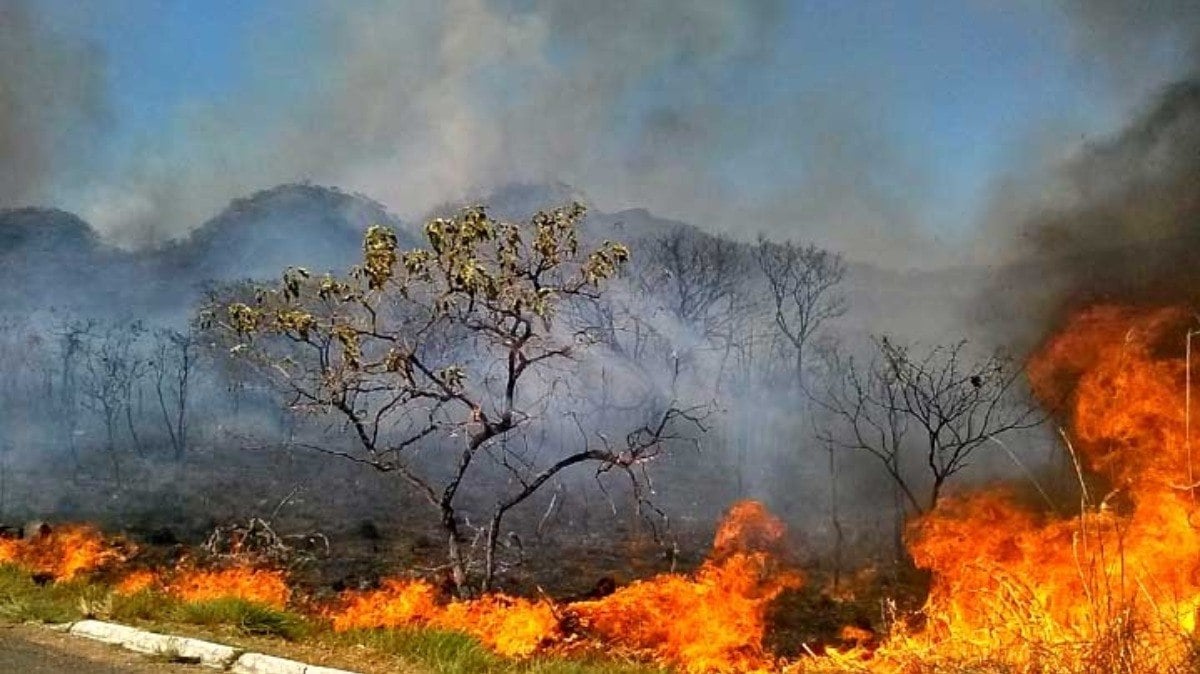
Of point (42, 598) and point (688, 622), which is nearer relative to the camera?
point (42, 598)

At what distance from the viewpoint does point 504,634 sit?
1100 centimetres

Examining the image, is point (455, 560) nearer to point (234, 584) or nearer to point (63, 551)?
point (234, 584)

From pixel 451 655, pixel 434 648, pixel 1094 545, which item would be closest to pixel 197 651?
pixel 434 648

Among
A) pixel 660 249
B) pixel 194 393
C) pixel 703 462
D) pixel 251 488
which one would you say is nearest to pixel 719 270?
pixel 660 249

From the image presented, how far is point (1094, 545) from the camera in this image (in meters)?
13.1

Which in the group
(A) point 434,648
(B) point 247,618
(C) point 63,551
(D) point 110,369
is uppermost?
(D) point 110,369

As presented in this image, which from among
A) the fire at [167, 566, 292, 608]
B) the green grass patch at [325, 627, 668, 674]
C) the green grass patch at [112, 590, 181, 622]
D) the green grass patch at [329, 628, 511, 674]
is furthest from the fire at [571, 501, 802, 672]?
the green grass patch at [112, 590, 181, 622]

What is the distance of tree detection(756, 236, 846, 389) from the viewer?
36.7 meters

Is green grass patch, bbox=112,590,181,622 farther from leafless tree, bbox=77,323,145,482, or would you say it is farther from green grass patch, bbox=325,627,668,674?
leafless tree, bbox=77,323,145,482

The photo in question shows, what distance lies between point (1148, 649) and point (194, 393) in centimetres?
4177

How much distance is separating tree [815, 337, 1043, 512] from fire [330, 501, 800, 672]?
6.90 m

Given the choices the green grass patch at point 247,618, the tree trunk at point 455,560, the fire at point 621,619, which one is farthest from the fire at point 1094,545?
the tree trunk at point 455,560

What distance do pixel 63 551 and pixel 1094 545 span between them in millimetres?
17136

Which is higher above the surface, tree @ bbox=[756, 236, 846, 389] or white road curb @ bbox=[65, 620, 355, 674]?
tree @ bbox=[756, 236, 846, 389]
